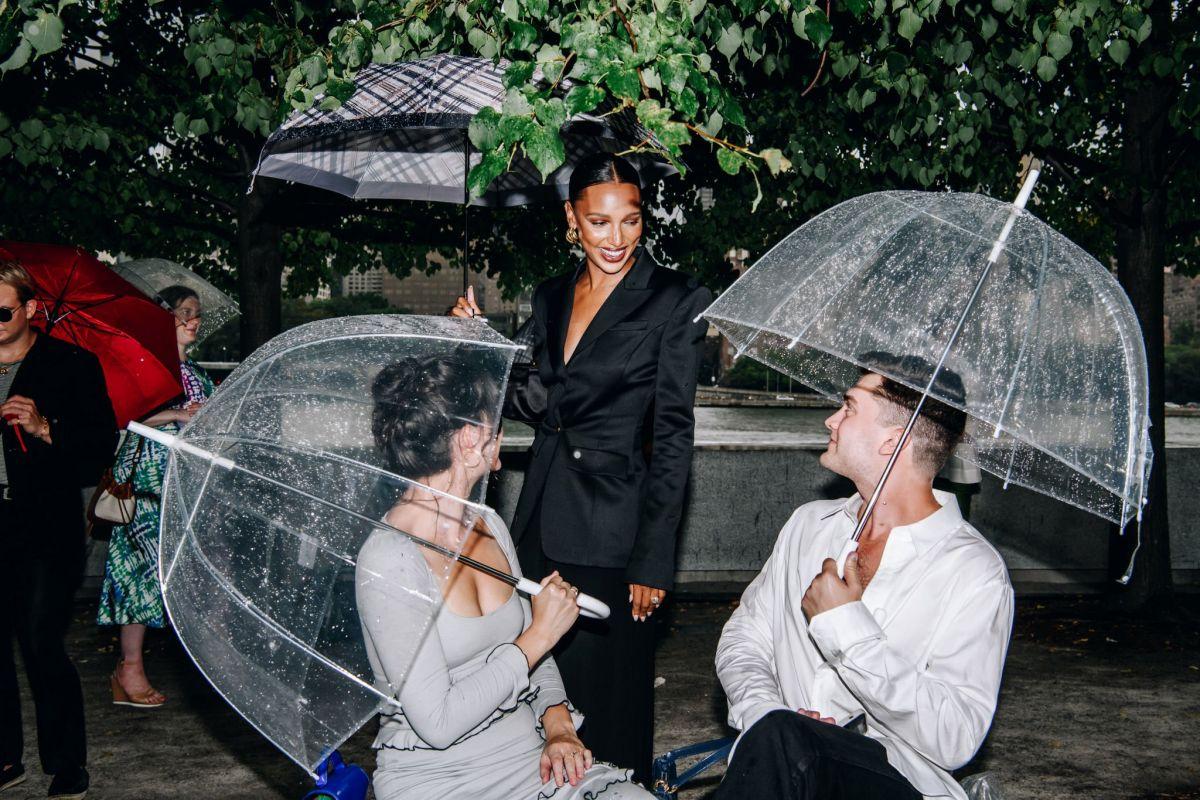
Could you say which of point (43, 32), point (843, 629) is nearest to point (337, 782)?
point (843, 629)

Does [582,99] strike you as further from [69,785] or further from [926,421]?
[69,785]

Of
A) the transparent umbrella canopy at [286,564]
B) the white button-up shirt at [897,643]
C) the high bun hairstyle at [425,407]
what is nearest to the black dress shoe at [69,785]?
the transparent umbrella canopy at [286,564]

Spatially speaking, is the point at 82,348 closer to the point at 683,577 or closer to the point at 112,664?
the point at 112,664

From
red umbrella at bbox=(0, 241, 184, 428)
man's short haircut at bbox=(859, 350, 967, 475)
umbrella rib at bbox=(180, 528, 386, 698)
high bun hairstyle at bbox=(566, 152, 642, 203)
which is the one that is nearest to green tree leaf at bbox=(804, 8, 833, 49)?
high bun hairstyle at bbox=(566, 152, 642, 203)

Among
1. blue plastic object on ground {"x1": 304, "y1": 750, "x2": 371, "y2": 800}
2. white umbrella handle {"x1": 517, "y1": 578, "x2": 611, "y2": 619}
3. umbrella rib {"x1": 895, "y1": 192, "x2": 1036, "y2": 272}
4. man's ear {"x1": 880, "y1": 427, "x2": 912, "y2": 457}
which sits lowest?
blue plastic object on ground {"x1": 304, "y1": 750, "x2": 371, "y2": 800}

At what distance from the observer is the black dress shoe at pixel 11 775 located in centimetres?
487

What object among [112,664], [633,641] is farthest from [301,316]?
[633,641]

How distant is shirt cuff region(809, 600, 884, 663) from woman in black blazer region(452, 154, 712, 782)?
1.11 meters

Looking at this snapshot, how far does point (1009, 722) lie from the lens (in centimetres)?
613

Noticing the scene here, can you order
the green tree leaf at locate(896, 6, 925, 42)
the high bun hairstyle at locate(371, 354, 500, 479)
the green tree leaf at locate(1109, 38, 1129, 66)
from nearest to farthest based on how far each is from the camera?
the high bun hairstyle at locate(371, 354, 500, 479)
the green tree leaf at locate(896, 6, 925, 42)
the green tree leaf at locate(1109, 38, 1129, 66)

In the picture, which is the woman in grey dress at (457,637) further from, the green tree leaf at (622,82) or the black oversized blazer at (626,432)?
the green tree leaf at (622,82)

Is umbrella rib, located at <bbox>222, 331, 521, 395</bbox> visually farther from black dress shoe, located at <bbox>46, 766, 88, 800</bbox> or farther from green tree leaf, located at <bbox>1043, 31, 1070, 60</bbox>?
green tree leaf, located at <bbox>1043, 31, 1070, 60</bbox>

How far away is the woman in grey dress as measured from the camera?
8.01ft

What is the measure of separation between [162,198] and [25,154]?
299 cm
